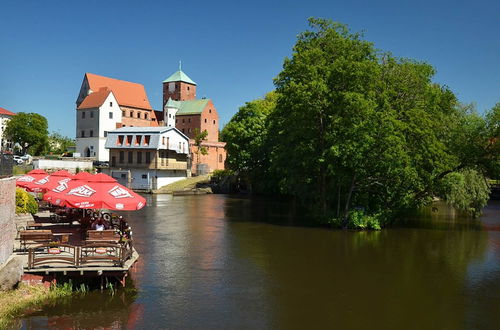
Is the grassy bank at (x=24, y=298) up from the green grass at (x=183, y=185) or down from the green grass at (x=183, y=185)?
down

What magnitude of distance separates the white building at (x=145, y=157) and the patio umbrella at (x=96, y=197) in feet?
158

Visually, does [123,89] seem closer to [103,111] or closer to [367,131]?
[103,111]

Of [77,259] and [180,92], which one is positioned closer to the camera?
[77,259]

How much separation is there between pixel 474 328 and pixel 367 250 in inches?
465

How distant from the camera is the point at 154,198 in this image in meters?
58.0

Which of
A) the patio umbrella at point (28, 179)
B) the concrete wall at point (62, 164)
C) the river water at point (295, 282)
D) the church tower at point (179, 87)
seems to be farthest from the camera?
the church tower at point (179, 87)

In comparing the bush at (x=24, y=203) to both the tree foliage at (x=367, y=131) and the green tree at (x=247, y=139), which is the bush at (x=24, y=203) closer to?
the tree foliage at (x=367, y=131)

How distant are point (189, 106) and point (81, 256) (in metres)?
91.7

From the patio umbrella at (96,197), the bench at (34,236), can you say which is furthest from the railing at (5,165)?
the bench at (34,236)

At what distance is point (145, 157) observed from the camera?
67.3m

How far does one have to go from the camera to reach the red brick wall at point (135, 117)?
96625mm

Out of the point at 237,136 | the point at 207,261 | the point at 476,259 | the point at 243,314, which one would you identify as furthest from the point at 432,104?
the point at 237,136

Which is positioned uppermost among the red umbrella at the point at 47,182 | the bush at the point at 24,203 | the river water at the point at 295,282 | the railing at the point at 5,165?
the railing at the point at 5,165

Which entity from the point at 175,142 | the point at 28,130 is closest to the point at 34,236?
the point at 175,142
